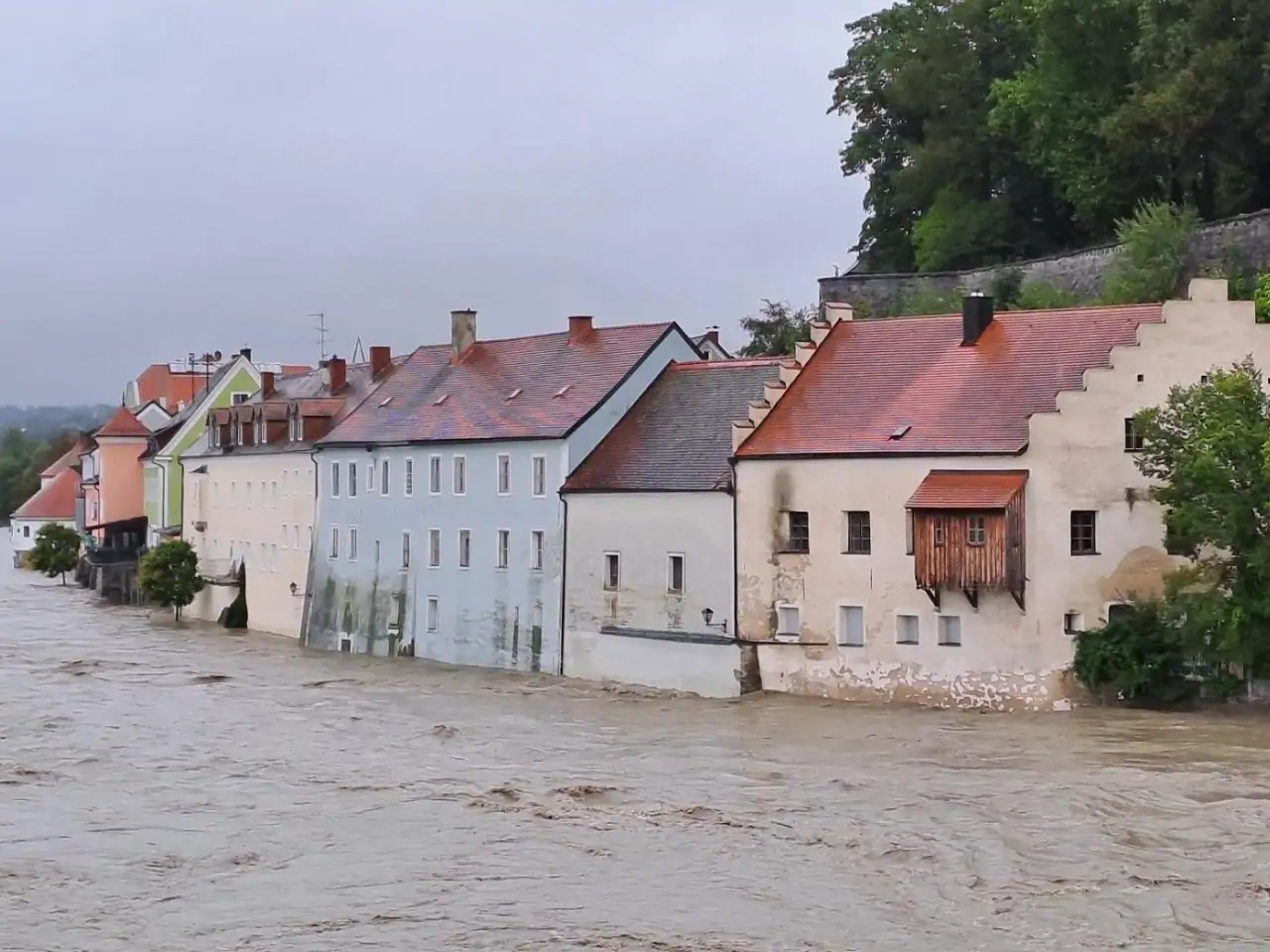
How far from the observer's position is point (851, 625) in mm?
40375

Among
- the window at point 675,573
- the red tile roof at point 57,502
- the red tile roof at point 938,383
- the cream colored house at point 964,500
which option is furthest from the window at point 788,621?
the red tile roof at point 57,502

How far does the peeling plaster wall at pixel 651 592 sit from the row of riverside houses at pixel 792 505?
0.06 metres

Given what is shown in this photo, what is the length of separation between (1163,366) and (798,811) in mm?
13531

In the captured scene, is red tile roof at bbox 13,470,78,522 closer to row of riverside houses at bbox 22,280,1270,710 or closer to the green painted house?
the green painted house

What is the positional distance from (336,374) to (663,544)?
83.5ft

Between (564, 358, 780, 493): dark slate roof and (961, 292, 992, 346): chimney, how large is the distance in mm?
5054

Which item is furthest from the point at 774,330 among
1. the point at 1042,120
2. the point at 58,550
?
the point at 58,550

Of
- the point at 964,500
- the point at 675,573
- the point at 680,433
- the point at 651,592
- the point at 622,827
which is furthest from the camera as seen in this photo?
the point at 680,433

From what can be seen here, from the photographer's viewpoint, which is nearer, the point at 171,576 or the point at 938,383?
the point at 938,383

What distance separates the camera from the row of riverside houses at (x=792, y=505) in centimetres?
3800

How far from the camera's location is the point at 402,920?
76.8 feet

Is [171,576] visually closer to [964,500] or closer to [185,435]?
[185,435]

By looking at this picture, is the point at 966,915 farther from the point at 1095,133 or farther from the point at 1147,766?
the point at 1095,133

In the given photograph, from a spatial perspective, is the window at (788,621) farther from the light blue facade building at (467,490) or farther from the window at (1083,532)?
the light blue facade building at (467,490)
